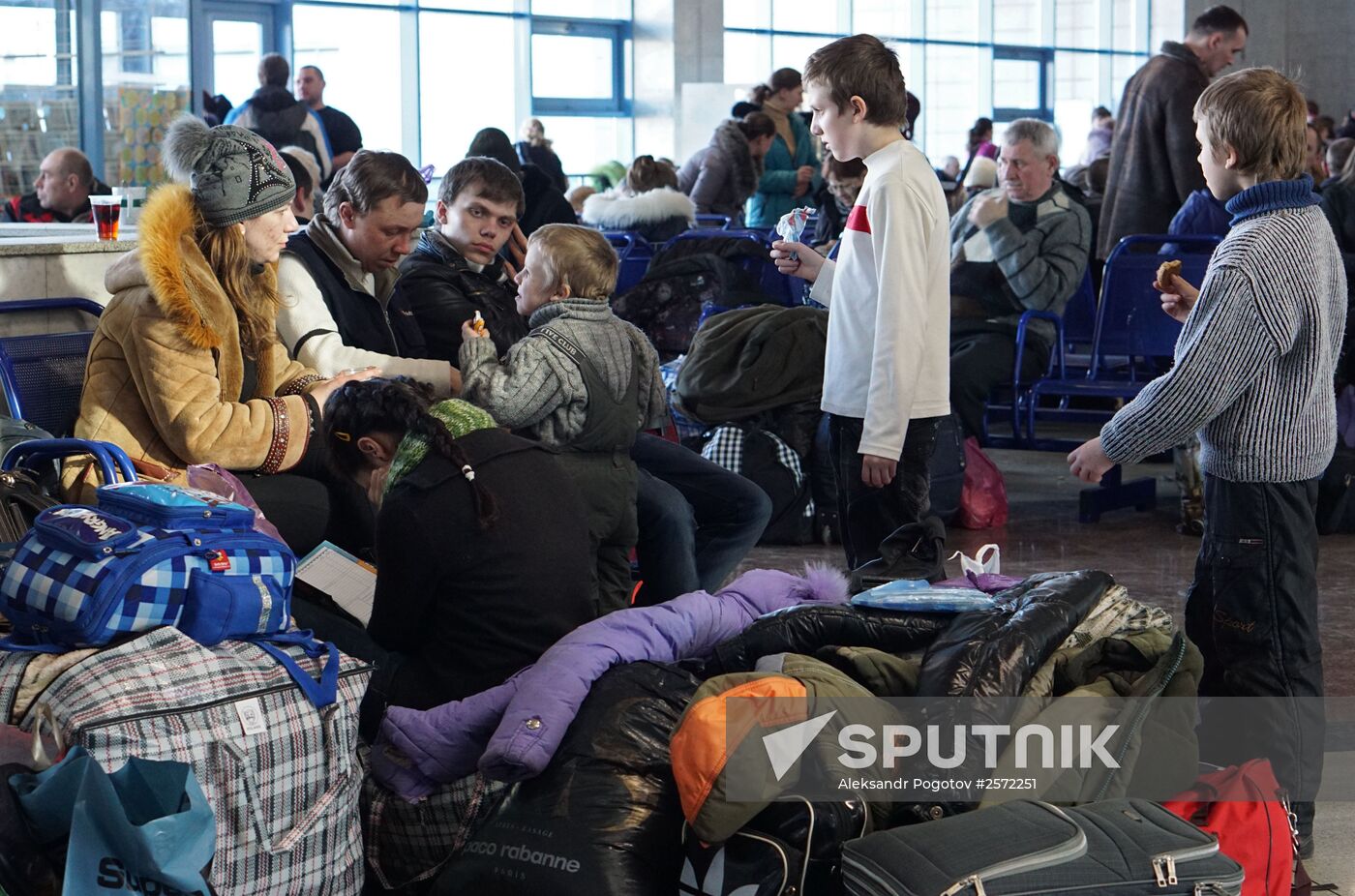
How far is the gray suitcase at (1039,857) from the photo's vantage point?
2.25 meters

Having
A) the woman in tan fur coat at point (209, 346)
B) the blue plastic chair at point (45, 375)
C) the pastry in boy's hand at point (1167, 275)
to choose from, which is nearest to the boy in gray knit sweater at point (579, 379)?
the woman in tan fur coat at point (209, 346)

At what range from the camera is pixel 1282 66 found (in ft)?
77.8

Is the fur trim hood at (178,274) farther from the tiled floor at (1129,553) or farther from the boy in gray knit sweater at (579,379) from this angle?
the tiled floor at (1129,553)

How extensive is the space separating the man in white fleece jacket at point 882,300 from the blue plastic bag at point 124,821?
1565 millimetres

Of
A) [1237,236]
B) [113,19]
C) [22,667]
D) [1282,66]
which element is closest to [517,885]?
[22,667]

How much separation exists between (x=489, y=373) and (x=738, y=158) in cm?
610

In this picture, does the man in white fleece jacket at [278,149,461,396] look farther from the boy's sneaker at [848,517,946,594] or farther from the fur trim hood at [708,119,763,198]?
the fur trim hood at [708,119,763,198]

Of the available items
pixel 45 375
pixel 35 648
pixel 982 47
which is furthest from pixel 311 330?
pixel 982 47

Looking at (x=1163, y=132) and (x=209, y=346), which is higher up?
(x=1163, y=132)

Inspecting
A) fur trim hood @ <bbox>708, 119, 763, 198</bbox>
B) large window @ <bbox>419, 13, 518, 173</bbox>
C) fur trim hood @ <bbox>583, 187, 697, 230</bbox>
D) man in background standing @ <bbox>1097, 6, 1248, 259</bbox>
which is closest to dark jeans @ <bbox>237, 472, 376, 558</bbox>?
man in background standing @ <bbox>1097, 6, 1248, 259</bbox>

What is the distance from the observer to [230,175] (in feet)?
11.2

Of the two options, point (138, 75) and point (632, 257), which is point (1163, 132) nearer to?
point (632, 257)

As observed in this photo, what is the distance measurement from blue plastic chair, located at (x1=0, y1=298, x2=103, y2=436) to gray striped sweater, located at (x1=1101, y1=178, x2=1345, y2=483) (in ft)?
7.75

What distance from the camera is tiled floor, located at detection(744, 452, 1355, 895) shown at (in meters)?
4.34
